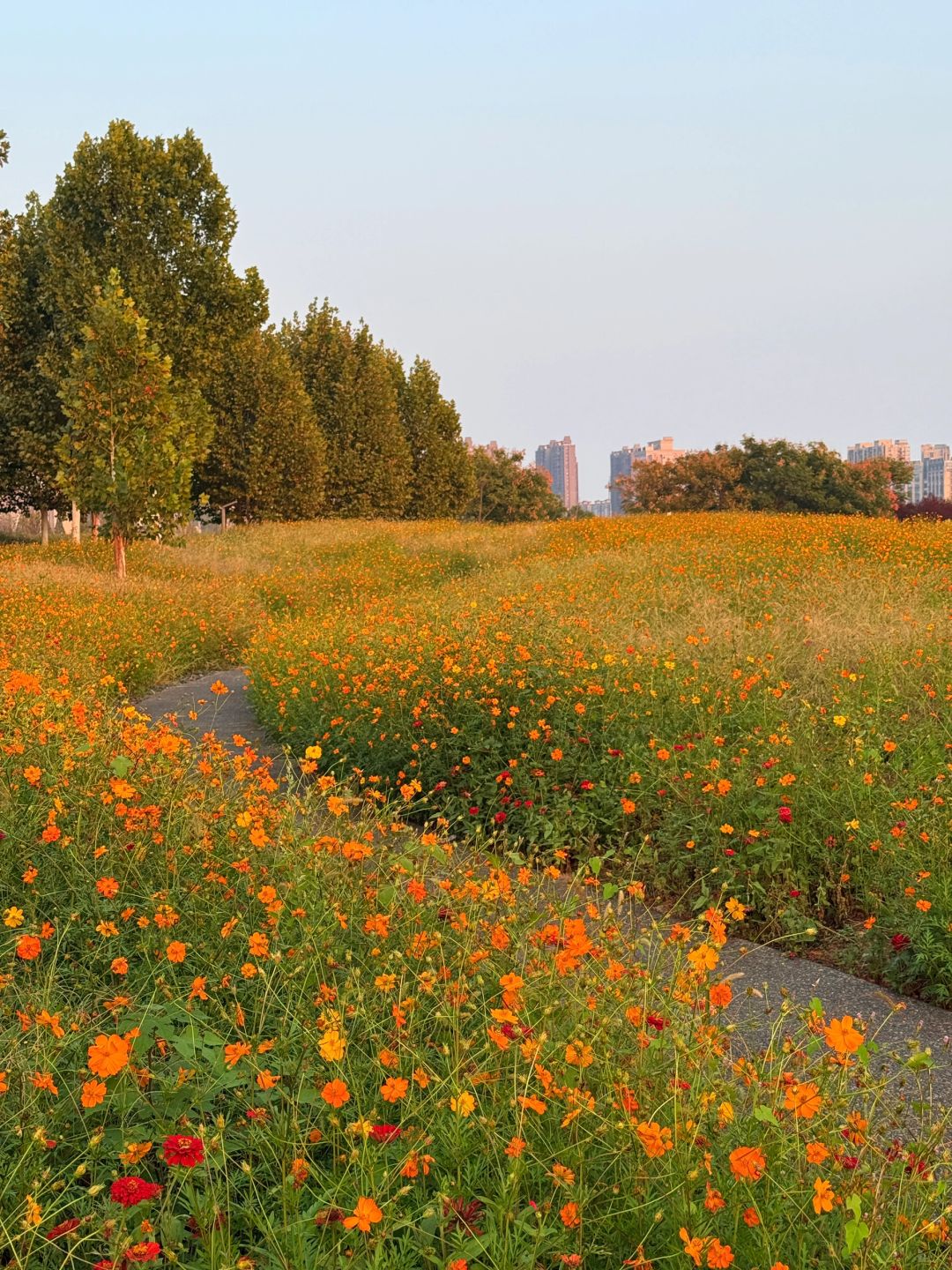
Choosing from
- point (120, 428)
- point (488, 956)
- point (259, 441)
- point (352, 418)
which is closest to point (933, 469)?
point (352, 418)

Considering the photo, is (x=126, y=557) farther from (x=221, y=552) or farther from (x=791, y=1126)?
(x=791, y=1126)

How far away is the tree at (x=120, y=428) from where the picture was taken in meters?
18.1

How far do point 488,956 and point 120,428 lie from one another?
17.6 m

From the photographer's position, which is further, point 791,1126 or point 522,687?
point 522,687

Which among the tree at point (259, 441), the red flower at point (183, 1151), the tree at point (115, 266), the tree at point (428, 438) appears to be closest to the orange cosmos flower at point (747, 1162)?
the red flower at point (183, 1151)

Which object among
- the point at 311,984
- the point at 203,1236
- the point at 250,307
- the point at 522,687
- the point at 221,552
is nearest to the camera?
the point at 203,1236

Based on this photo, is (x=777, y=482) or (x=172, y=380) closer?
(x=172, y=380)

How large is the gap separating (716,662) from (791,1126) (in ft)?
16.7

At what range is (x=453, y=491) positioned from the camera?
44656 mm

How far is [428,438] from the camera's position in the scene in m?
43.4

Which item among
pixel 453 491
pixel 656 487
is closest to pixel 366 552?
pixel 453 491

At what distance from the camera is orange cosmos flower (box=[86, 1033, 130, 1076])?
1.92m

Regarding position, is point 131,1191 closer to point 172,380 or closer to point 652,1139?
point 652,1139

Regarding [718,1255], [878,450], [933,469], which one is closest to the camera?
[718,1255]
